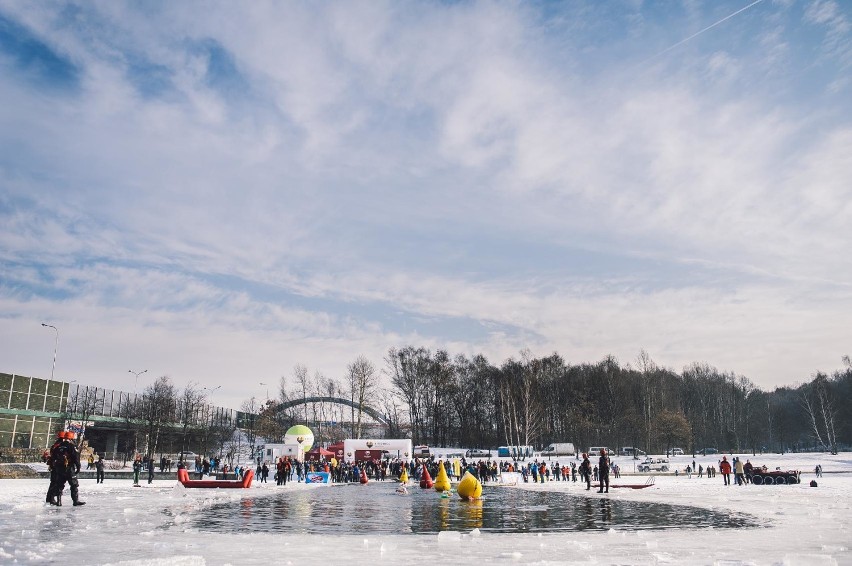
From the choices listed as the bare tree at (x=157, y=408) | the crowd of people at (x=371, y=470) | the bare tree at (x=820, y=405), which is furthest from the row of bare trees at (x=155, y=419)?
the bare tree at (x=820, y=405)

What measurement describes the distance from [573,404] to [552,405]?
6.46 metres

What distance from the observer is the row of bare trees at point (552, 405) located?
3472 inches

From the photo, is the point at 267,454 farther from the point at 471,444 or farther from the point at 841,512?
the point at 841,512

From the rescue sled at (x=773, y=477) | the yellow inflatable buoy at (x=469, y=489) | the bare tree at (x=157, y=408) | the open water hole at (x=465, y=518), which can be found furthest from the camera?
the bare tree at (x=157, y=408)

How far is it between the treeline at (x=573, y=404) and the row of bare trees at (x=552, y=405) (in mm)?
162

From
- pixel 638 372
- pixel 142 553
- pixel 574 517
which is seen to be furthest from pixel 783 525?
pixel 638 372

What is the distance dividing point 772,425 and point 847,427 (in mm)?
18125

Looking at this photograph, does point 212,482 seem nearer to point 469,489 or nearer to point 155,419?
point 469,489

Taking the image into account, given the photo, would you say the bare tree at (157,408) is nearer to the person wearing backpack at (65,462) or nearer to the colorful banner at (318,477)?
the colorful banner at (318,477)

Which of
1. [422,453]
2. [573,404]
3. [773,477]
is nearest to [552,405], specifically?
[573,404]

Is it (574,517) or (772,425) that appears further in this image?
(772,425)

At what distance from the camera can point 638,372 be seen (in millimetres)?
99688

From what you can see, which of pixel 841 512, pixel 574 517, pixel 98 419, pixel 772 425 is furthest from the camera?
pixel 772 425

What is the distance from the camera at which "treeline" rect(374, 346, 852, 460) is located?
88.2 m
